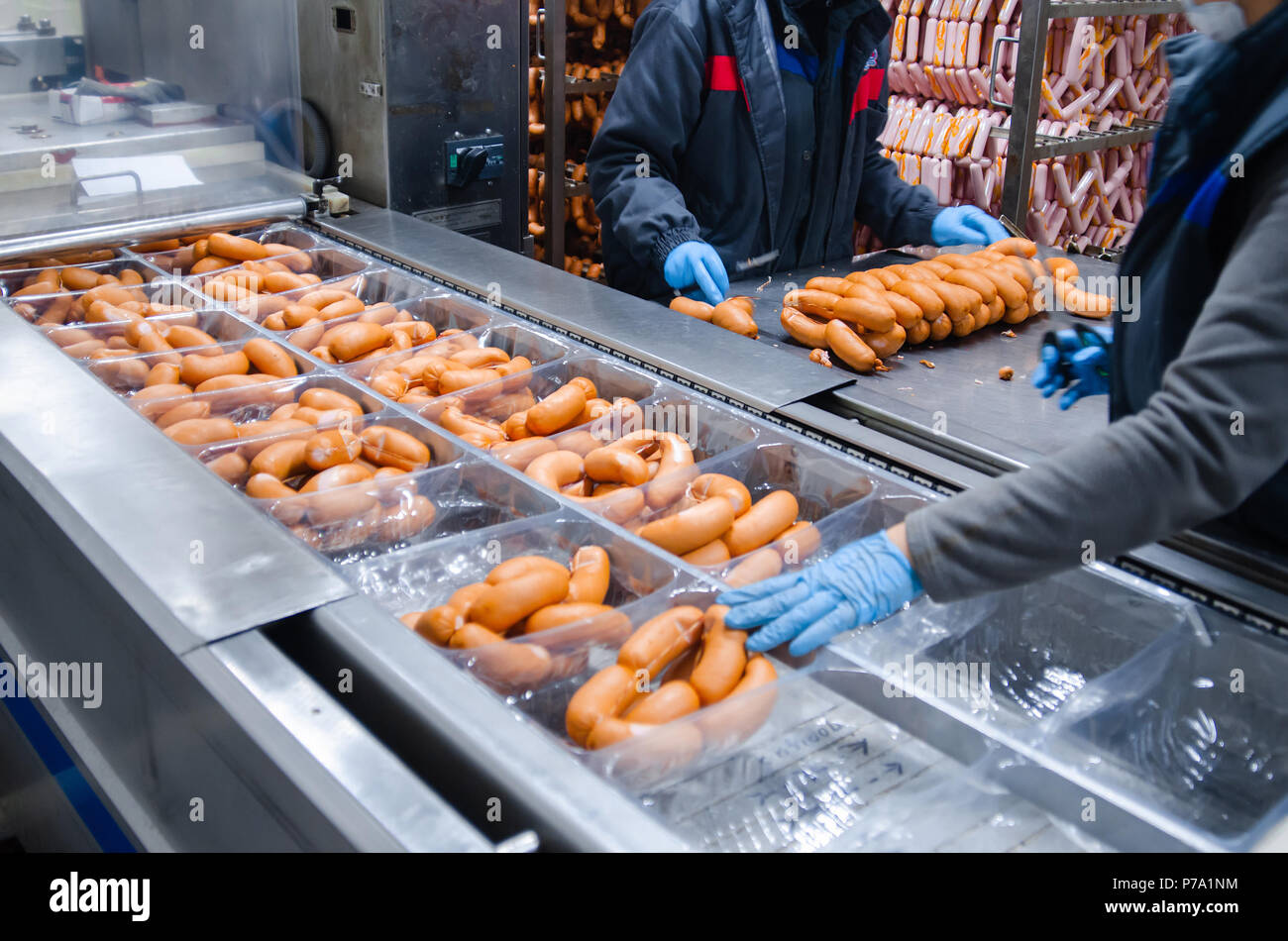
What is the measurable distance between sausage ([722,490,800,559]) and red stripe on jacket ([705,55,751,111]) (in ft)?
6.53

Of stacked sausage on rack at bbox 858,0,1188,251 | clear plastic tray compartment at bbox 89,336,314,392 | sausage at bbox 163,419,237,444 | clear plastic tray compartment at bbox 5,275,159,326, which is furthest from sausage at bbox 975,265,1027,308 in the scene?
stacked sausage on rack at bbox 858,0,1188,251

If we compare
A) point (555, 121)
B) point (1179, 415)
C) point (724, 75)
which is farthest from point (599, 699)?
point (555, 121)

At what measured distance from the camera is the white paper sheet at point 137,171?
3232 millimetres

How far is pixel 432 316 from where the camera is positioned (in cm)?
293

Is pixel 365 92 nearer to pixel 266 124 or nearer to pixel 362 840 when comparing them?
pixel 266 124

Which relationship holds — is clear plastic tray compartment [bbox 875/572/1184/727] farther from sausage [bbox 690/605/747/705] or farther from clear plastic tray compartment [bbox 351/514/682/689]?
clear plastic tray compartment [bbox 351/514/682/689]

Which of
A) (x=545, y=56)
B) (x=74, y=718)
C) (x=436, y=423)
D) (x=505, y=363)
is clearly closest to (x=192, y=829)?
(x=74, y=718)

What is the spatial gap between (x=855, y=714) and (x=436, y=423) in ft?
3.72

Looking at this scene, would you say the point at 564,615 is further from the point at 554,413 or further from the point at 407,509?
the point at 554,413

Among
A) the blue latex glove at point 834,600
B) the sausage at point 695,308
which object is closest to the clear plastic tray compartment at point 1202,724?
the blue latex glove at point 834,600

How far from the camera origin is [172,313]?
8.95 ft

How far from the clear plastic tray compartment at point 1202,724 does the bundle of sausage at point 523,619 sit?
66 centimetres

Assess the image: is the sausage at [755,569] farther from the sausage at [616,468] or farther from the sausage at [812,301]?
the sausage at [812,301]

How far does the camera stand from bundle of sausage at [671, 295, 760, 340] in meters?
2.94
